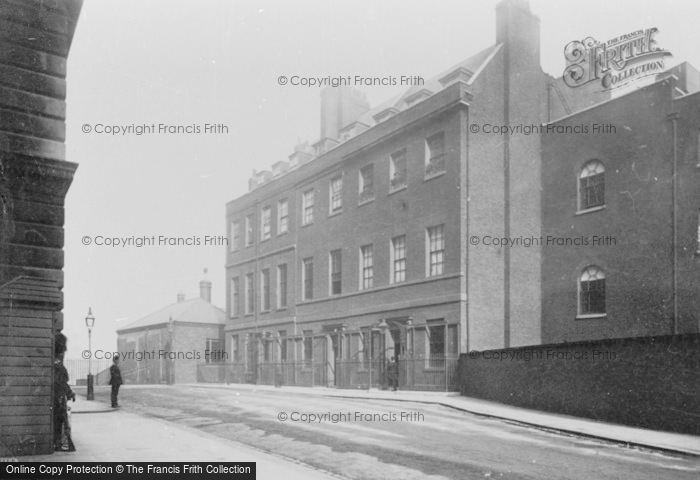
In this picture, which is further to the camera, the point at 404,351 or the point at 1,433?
the point at 404,351

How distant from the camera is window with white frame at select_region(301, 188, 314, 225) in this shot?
31828 millimetres

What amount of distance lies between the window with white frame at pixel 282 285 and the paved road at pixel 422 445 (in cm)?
1631

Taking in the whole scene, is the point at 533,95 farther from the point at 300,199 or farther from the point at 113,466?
the point at 113,466

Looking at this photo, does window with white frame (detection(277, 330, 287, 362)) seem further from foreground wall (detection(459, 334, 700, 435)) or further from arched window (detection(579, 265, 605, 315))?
foreground wall (detection(459, 334, 700, 435))

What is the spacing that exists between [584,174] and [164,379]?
28.6 meters

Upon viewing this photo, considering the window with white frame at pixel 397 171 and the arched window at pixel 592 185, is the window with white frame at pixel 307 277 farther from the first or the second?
the arched window at pixel 592 185

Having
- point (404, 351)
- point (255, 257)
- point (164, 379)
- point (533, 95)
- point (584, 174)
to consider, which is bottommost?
point (164, 379)

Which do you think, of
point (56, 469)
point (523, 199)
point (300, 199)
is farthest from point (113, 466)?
point (300, 199)

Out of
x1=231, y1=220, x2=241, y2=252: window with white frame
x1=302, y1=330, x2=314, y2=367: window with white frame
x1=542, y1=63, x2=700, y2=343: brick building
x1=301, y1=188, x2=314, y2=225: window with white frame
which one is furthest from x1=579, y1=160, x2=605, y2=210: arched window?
x1=231, y1=220, x2=241, y2=252: window with white frame

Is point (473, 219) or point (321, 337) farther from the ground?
point (473, 219)

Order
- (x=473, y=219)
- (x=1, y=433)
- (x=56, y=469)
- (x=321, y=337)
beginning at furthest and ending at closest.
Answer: (x=321, y=337)
(x=473, y=219)
(x=1, y=433)
(x=56, y=469)

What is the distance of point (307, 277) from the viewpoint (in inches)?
1254

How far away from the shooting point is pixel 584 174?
23828 mm

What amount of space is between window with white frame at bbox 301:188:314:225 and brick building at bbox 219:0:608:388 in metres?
0.07
